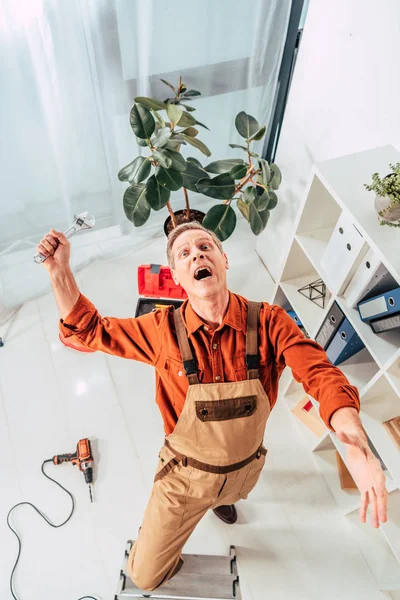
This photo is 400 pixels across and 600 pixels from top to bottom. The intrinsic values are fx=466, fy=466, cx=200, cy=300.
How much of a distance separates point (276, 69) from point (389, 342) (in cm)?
156

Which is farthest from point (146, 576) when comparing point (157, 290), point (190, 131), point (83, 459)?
point (190, 131)

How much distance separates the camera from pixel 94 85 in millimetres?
2125

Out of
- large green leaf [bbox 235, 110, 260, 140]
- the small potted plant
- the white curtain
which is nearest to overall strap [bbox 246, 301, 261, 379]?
the small potted plant

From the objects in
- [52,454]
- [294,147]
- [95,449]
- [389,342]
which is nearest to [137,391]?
[95,449]

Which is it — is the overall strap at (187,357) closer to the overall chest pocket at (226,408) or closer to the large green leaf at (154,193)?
the overall chest pocket at (226,408)

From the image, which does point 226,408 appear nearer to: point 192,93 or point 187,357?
point 187,357

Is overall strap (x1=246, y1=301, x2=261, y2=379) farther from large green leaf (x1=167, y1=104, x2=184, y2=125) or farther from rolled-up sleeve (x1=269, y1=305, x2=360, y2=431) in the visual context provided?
large green leaf (x1=167, y1=104, x2=184, y2=125)

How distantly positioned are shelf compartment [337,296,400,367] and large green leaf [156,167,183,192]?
2.89 feet

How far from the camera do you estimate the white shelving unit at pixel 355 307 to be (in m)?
1.50

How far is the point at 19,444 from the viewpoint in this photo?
2.20 metres

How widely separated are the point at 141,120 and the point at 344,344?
1.19 meters

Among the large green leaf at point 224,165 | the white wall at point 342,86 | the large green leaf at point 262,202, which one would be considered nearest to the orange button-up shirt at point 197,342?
the white wall at point 342,86

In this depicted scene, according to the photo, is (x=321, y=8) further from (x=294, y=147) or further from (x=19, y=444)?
(x=19, y=444)

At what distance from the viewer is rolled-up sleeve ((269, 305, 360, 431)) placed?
126 centimetres
